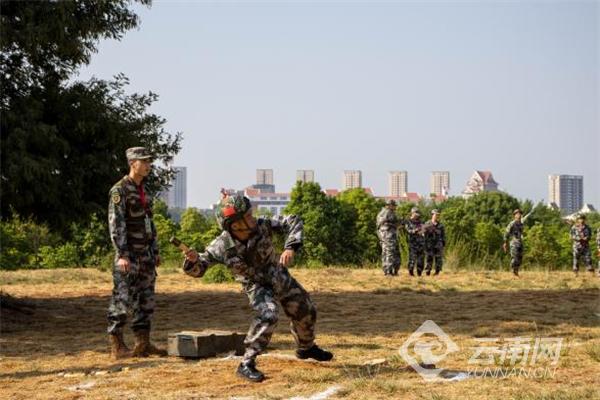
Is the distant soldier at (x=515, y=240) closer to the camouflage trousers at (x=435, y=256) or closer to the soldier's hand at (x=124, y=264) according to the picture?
the camouflage trousers at (x=435, y=256)

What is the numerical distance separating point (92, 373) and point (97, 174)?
22.9ft

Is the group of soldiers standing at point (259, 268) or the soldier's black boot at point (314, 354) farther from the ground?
the group of soldiers standing at point (259, 268)

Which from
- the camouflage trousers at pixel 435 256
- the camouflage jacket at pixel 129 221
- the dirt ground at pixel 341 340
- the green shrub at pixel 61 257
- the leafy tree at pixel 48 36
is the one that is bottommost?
the green shrub at pixel 61 257

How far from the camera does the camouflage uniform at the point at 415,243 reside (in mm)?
26844

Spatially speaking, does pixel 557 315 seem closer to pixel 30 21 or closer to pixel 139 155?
pixel 139 155

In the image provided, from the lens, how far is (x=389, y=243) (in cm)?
2578

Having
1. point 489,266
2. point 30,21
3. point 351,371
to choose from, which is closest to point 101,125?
point 30,21

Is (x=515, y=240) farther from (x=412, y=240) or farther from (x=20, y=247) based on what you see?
Answer: (x=20, y=247)

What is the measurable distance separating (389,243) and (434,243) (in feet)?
6.27

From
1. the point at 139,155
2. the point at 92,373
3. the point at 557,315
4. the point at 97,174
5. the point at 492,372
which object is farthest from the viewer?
the point at 97,174

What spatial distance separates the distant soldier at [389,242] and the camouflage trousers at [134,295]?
49.8 feet

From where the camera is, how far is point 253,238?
911 centimetres

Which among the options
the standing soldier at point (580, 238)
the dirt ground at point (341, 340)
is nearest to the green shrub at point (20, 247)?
the dirt ground at point (341, 340)

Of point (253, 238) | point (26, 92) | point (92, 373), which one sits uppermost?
point (26, 92)
